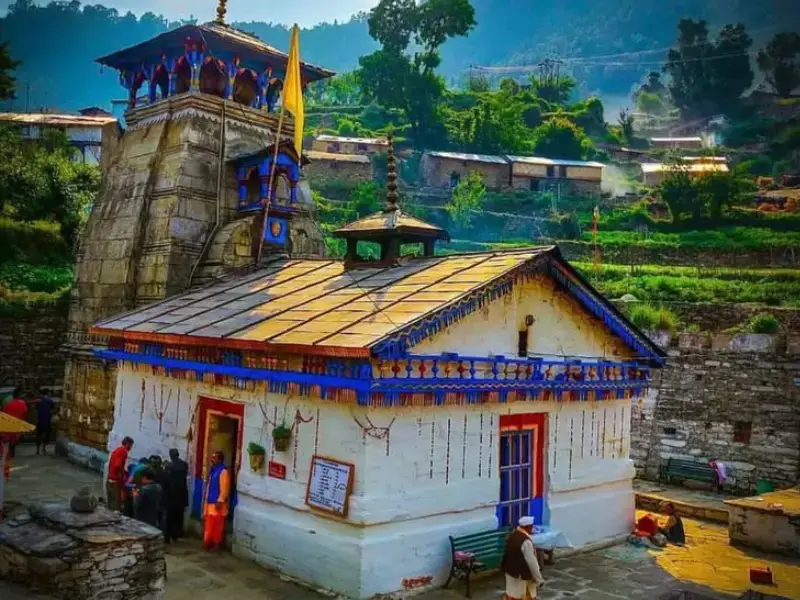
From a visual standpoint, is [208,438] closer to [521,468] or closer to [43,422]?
[521,468]

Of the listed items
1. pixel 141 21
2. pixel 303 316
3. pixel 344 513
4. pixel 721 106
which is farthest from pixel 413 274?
pixel 141 21

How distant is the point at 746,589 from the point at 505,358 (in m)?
4.45

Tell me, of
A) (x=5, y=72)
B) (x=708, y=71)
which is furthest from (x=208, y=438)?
(x=708, y=71)

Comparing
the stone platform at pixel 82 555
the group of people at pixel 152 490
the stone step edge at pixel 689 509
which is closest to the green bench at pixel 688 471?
the stone step edge at pixel 689 509

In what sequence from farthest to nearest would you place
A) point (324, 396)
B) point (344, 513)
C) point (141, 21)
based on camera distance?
point (141, 21)
point (324, 396)
point (344, 513)

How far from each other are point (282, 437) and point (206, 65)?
33.3 ft

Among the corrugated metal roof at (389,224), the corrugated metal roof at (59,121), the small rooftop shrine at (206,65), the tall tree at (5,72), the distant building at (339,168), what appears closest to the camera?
the corrugated metal roof at (389,224)

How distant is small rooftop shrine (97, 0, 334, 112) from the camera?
616 inches

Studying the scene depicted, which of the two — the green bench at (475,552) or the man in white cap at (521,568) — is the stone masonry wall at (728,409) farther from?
the man in white cap at (521,568)

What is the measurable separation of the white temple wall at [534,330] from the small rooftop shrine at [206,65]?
9261 mm

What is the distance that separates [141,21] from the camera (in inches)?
6068

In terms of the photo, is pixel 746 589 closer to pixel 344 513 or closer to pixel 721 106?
pixel 344 513

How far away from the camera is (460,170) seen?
183 ft

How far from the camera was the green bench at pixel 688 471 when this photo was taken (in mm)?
17328
